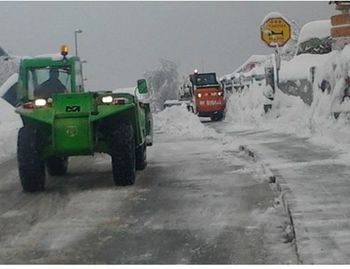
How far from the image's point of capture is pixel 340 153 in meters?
12.5

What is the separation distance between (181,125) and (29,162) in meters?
15.7

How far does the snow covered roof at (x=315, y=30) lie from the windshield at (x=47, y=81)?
2679cm

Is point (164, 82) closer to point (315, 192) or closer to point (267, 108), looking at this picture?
point (267, 108)

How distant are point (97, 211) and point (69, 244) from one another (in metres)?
1.69

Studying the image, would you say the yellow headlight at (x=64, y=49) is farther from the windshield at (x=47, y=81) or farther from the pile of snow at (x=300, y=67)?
the pile of snow at (x=300, y=67)

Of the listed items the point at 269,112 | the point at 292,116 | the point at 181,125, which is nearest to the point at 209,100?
the point at 181,125

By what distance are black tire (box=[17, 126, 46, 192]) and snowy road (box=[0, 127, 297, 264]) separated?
198 mm

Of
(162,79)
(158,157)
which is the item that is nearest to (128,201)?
(158,157)

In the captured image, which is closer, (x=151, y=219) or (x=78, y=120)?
(x=151, y=219)

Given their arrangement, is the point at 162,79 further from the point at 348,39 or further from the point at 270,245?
the point at 270,245

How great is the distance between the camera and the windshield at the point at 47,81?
42.6ft

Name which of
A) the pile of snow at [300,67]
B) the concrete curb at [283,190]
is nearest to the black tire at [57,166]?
the concrete curb at [283,190]

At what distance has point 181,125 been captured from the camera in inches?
1022

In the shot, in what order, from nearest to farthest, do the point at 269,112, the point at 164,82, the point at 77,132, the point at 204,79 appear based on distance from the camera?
1. the point at 77,132
2. the point at 269,112
3. the point at 204,79
4. the point at 164,82
